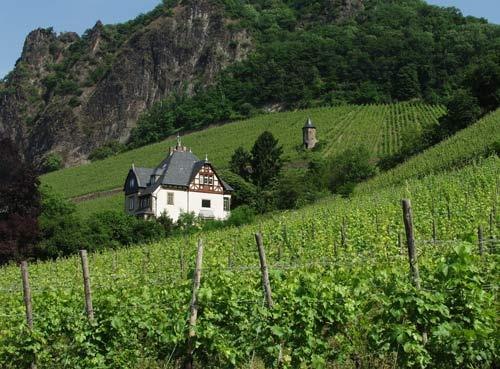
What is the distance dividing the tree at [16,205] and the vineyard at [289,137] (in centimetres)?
3182

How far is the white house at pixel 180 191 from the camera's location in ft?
189

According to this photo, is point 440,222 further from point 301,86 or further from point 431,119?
point 301,86

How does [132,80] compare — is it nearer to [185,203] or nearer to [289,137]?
[289,137]

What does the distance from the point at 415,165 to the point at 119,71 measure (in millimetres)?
136108

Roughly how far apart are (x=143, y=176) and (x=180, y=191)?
5.10 metres

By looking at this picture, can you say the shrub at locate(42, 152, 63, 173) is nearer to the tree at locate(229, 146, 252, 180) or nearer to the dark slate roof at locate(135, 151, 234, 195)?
the tree at locate(229, 146, 252, 180)

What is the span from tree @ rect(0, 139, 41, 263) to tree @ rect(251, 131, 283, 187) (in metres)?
26.6

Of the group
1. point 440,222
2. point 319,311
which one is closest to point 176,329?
point 319,311

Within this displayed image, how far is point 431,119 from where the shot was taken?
8062 cm

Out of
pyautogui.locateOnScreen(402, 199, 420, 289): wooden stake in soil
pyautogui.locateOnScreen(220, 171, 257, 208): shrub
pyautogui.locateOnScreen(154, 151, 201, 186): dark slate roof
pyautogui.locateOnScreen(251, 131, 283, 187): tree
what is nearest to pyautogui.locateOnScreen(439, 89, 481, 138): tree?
pyautogui.locateOnScreen(251, 131, 283, 187): tree

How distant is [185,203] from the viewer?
2306 inches

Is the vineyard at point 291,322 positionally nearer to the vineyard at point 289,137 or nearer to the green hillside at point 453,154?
the green hillside at point 453,154

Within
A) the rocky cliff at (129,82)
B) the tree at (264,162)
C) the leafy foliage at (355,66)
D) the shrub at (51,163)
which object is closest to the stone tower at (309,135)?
the tree at (264,162)

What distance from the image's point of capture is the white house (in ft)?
189
